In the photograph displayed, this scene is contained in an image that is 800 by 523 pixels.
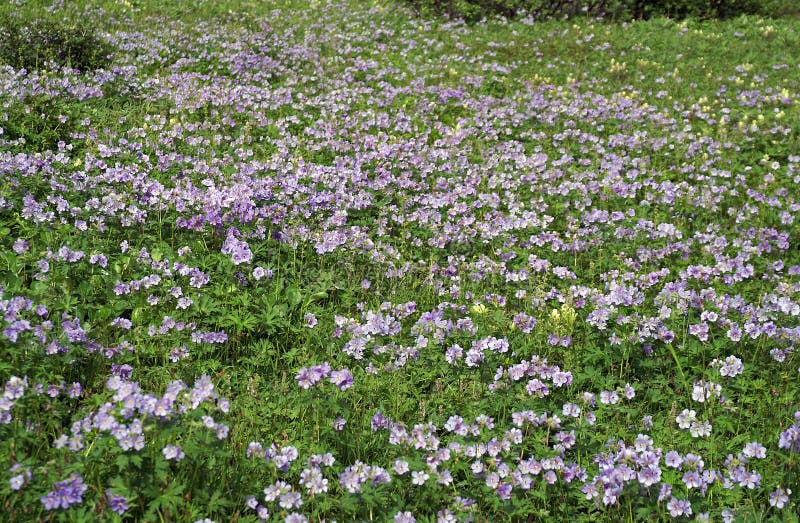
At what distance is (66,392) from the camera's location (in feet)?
10.4

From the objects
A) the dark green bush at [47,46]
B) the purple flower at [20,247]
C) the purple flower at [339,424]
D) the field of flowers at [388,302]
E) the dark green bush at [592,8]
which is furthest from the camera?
the dark green bush at [592,8]

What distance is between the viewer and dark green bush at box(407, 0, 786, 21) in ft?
43.2

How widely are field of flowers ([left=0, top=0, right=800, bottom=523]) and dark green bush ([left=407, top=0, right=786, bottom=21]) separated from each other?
5084mm

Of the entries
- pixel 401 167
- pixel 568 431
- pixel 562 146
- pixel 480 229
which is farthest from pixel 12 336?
pixel 562 146

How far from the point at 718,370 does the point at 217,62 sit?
308 inches

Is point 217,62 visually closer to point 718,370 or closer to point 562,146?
point 562,146

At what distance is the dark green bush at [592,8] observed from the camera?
43.2ft

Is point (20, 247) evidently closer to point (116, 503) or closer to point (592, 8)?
point (116, 503)

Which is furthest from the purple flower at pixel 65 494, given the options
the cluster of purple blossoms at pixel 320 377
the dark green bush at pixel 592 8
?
the dark green bush at pixel 592 8

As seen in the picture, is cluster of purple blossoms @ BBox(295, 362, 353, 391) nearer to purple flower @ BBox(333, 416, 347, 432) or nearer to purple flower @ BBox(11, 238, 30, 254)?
purple flower @ BBox(333, 416, 347, 432)

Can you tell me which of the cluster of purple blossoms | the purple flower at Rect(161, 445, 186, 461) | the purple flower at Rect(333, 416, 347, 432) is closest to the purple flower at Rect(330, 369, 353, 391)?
→ the cluster of purple blossoms

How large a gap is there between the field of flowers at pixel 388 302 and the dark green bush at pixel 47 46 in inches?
7.7

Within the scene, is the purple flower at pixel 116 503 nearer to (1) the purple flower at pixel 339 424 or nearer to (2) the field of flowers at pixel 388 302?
(2) the field of flowers at pixel 388 302

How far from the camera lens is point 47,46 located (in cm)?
784
